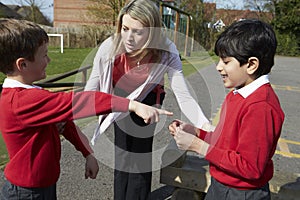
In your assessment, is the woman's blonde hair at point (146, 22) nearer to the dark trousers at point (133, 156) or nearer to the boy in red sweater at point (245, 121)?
the dark trousers at point (133, 156)

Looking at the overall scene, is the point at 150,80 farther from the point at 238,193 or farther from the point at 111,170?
the point at 111,170

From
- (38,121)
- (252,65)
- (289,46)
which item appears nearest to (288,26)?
(289,46)

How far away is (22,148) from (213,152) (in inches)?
37.2

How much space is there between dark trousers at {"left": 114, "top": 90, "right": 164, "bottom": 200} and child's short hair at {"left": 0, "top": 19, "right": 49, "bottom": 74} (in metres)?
0.98

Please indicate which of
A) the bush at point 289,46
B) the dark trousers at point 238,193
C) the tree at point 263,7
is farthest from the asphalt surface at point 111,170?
the tree at point 263,7

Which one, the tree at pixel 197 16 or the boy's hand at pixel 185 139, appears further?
the tree at pixel 197 16

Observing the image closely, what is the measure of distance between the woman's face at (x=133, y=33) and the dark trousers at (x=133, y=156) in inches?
15.9

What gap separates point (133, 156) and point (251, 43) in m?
1.34

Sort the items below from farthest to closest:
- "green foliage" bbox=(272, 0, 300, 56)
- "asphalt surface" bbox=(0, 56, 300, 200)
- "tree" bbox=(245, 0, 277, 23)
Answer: "tree" bbox=(245, 0, 277, 23)
"green foliage" bbox=(272, 0, 300, 56)
"asphalt surface" bbox=(0, 56, 300, 200)

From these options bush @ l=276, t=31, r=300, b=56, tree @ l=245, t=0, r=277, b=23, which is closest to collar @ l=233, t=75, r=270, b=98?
bush @ l=276, t=31, r=300, b=56

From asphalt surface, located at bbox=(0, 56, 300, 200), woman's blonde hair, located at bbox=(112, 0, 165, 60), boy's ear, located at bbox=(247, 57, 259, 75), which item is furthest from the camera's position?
asphalt surface, located at bbox=(0, 56, 300, 200)

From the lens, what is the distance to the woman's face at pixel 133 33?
2.12 metres

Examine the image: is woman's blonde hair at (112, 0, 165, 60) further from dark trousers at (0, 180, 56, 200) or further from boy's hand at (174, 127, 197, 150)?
dark trousers at (0, 180, 56, 200)

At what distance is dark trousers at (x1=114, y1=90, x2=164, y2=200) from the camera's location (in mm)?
2463
